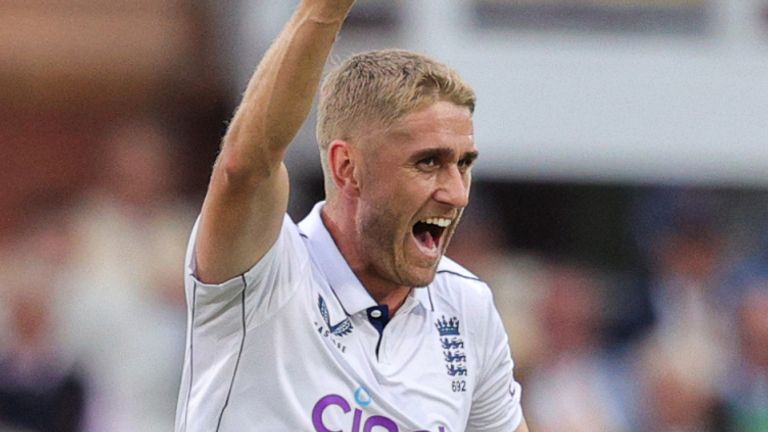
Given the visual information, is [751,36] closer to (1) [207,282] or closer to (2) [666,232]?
(2) [666,232]

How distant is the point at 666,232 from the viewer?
10.8 meters

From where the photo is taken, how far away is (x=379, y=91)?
4.64m

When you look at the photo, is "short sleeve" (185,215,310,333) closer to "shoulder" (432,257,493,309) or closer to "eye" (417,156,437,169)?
"eye" (417,156,437,169)

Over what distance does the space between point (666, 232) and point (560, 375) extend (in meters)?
1.82

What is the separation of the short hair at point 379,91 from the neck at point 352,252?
158 mm

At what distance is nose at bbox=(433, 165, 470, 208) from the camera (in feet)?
15.3

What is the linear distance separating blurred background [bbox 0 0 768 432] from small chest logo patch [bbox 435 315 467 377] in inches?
157

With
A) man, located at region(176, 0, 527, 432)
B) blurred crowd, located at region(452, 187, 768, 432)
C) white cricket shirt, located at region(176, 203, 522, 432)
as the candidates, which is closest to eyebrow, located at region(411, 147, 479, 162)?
man, located at region(176, 0, 527, 432)

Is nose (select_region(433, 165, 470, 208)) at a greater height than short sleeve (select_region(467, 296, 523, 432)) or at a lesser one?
greater

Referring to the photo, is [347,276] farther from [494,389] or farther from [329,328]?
[494,389]

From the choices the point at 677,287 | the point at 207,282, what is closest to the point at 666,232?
the point at 677,287

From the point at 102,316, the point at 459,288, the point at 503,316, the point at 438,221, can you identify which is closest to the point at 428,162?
the point at 438,221

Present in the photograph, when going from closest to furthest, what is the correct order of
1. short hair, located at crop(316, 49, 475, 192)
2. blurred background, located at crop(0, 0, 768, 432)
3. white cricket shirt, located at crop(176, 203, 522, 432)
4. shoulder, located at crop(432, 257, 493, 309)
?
white cricket shirt, located at crop(176, 203, 522, 432) → short hair, located at crop(316, 49, 475, 192) → shoulder, located at crop(432, 257, 493, 309) → blurred background, located at crop(0, 0, 768, 432)

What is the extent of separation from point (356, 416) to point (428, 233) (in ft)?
1.76
